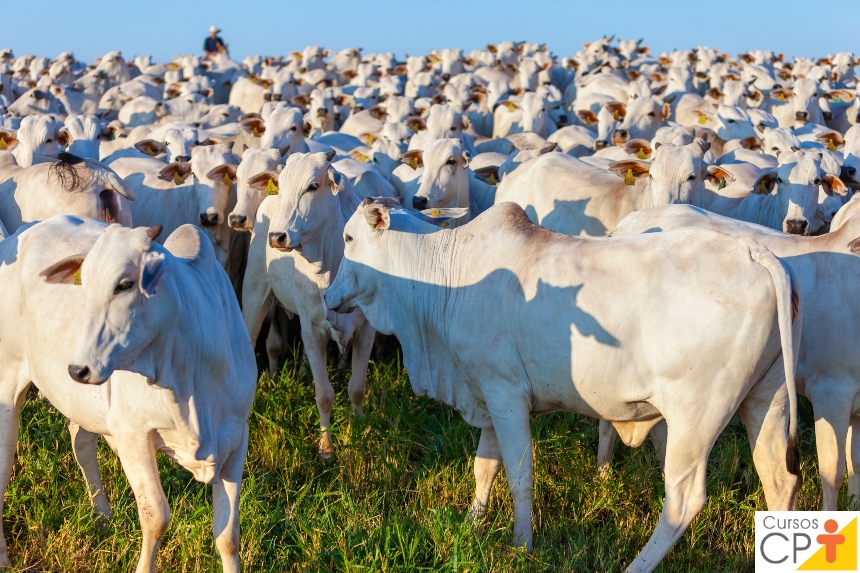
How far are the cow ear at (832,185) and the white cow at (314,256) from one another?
3.54 metres

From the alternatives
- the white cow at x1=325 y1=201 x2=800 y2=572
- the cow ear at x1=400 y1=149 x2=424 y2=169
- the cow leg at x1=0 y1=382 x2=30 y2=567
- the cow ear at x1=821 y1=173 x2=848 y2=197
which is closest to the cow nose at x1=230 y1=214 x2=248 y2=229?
the white cow at x1=325 y1=201 x2=800 y2=572

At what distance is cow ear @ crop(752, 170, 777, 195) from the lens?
24.2 ft

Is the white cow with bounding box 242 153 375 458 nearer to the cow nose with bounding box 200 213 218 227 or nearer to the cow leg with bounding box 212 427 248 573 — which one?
the cow nose with bounding box 200 213 218 227

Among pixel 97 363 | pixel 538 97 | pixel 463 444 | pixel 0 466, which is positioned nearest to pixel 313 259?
pixel 463 444

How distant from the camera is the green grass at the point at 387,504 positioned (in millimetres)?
4488

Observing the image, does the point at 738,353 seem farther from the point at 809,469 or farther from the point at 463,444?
the point at 463,444

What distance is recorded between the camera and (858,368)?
4793 millimetres

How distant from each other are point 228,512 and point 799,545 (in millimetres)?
2534

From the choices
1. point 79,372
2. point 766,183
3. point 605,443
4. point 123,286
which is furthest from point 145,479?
point 766,183

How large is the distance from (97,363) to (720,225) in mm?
3410

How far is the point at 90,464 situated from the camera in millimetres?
4988

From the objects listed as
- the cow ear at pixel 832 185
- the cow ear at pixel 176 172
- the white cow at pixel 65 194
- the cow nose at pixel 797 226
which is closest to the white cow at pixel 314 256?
the white cow at pixel 65 194

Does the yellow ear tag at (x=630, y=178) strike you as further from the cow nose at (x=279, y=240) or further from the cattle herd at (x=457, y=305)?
the cow nose at (x=279, y=240)

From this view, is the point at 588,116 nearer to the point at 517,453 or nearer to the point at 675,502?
the point at 517,453
